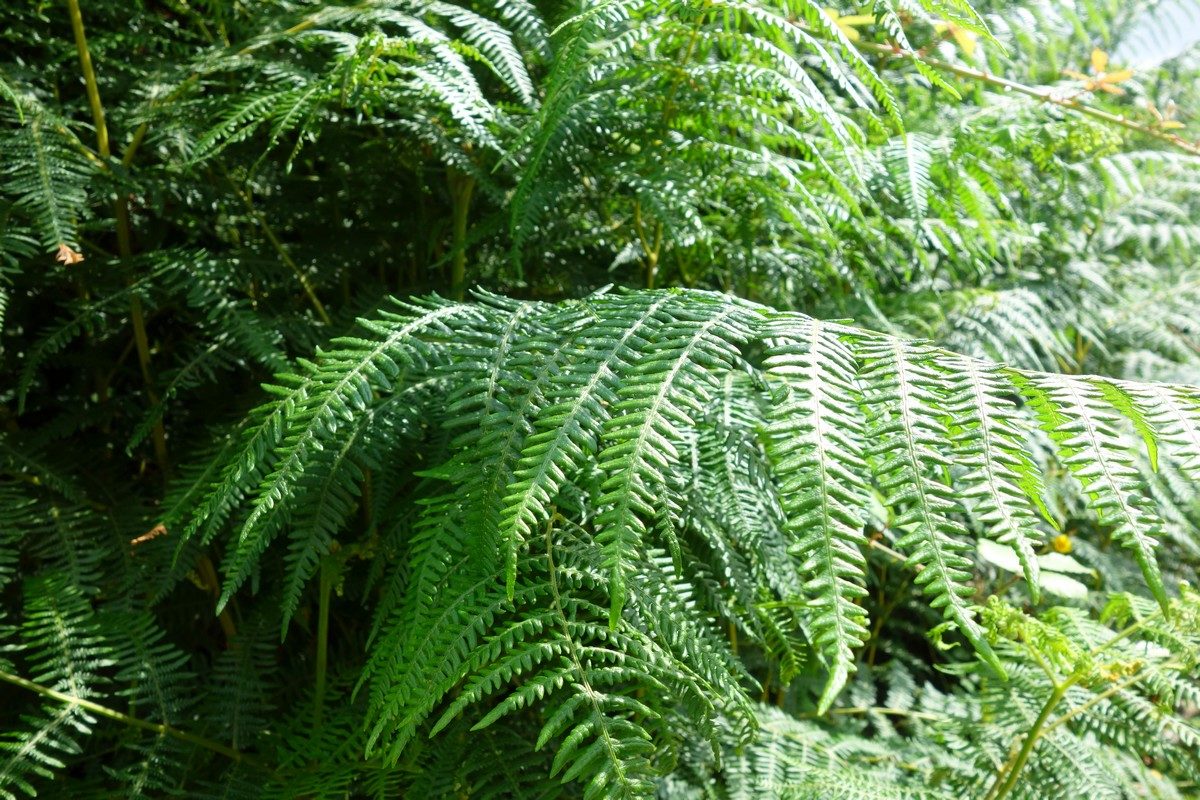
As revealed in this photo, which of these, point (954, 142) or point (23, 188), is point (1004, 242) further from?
point (23, 188)

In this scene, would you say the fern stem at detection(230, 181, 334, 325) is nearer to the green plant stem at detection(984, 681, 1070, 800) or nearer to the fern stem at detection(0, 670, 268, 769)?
the fern stem at detection(0, 670, 268, 769)

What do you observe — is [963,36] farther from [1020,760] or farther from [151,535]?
[151,535]

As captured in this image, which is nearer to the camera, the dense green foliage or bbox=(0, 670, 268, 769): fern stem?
the dense green foliage

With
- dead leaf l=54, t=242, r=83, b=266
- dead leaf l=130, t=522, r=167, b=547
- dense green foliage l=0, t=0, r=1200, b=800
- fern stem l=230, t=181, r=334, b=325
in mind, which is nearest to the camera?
dense green foliage l=0, t=0, r=1200, b=800

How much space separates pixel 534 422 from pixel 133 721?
1.85 feet

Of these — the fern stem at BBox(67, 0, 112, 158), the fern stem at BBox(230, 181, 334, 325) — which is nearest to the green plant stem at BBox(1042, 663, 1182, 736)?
the fern stem at BBox(230, 181, 334, 325)

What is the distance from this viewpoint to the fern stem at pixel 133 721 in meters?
0.82

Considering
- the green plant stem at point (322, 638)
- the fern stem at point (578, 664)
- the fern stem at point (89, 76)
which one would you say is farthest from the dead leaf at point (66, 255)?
the fern stem at point (578, 664)

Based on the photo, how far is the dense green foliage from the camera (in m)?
0.60

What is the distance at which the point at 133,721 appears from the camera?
33.9 inches

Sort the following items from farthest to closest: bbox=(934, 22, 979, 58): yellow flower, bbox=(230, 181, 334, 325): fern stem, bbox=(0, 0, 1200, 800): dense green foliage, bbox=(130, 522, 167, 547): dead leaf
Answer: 1. bbox=(934, 22, 979, 58): yellow flower
2. bbox=(230, 181, 334, 325): fern stem
3. bbox=(130, 522, 167, 547): dead leaf
4. bbox=(0, 0, 1200, 800): dense green foliage

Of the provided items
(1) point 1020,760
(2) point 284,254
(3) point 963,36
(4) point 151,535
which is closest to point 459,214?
(2) point 284,254

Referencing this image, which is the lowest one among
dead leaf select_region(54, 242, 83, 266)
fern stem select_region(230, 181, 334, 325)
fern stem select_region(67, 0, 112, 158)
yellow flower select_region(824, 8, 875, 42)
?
fern stem select_region(230, 181, 334, 325)

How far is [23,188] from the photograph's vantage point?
854 millimetres
